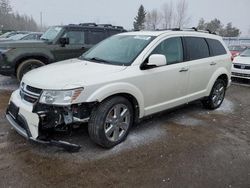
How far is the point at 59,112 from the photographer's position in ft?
11.6

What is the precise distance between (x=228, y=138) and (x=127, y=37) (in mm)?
2589

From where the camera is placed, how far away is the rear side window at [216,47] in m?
5.85

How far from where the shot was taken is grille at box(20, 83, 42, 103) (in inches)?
144

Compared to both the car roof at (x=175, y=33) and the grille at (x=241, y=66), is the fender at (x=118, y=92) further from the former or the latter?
the grille at (x=241, y=66)

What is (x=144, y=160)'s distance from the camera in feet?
12.2

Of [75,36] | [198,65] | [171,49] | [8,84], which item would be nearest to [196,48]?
[198,65]

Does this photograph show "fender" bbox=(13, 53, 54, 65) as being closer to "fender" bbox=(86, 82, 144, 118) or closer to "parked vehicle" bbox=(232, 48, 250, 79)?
"fender" bbox=(86, 82, 144, 118)

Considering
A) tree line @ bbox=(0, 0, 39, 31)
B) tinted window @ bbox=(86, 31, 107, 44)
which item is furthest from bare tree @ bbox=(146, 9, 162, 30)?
tinted window @ bbox=(86, 31, 107, 44)

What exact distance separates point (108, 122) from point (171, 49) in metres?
1.92

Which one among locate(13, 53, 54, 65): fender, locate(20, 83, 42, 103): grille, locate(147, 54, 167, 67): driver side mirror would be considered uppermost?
locate(147, 54, 167, 67): driver side mirror

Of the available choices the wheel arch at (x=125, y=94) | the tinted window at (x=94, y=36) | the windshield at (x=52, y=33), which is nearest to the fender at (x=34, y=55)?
the windshield at (x=52, y=33)

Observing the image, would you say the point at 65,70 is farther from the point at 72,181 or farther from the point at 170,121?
the point at 170,121

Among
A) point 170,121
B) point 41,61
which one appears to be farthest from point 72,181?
point 41,61

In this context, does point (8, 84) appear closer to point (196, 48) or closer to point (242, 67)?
point (196, 48)
